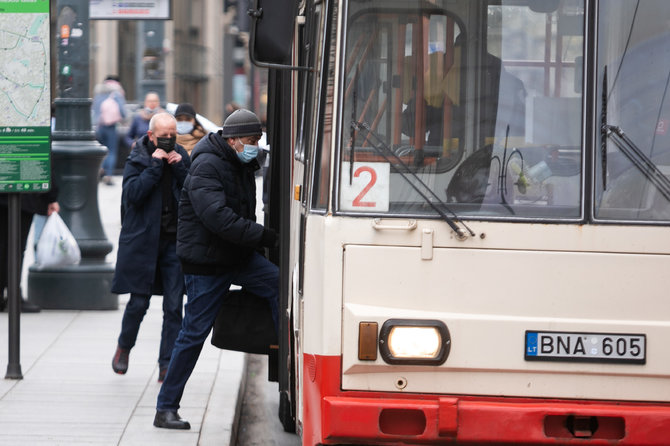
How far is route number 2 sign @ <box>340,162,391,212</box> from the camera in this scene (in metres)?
4.59

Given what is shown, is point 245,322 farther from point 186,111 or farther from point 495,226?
point 186,111

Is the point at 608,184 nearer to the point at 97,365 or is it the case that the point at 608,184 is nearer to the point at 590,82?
the point at 590,82

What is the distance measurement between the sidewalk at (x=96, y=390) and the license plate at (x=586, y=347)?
2440 mm

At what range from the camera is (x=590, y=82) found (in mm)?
4609

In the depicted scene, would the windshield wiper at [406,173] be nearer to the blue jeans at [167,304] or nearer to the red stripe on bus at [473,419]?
the red stripe on bus at [473,419]

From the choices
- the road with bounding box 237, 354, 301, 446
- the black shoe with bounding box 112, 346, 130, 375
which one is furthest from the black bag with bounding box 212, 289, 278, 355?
the black shoe with bounding box 112, 346, 130, 375

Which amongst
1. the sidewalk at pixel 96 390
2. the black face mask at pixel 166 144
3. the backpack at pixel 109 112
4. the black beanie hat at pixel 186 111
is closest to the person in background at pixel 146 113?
the backpack at pixel 109 112

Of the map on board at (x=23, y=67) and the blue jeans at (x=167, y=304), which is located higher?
the map on board at (x=23, y=67)

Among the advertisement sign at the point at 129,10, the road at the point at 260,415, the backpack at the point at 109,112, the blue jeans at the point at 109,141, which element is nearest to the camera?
the road at the point at 260,415

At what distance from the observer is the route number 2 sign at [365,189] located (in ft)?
15.1

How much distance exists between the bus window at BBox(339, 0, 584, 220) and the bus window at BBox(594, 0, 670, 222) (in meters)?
0.09

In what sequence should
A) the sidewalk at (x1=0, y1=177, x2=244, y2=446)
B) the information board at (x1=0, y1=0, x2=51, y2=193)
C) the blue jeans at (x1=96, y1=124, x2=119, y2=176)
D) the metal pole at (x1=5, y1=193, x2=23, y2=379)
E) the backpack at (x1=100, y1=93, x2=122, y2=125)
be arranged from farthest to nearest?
the blue jeans at (x1=96, y1=124, x2=119, y2=176) < the backpack at (x1=100, y1=93, x2=122, y2=125) < the metal pole at (x1=5, y1=193, x2=23, y2=379) < the information board at (x1=0, y1=0, x2=51, y2=193) < the sidewalk at (x1=0, y1=177, x2=244, y2=446)

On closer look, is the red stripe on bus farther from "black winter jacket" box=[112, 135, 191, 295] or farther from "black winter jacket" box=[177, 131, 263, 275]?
"black winter jacket" box=[112, 135, 191, 295]

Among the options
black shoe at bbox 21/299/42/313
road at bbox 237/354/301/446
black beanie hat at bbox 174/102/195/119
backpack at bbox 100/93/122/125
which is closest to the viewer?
road at bbox 237/354/301/446
